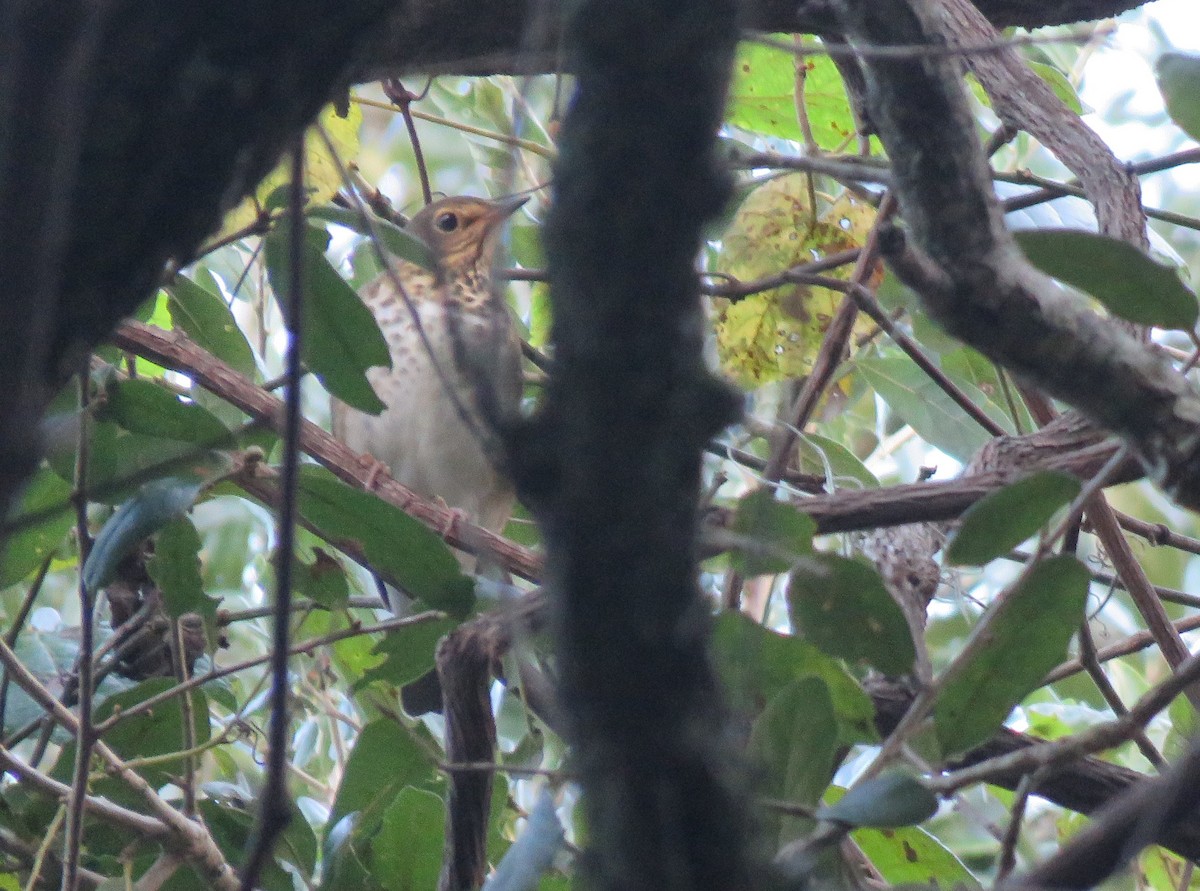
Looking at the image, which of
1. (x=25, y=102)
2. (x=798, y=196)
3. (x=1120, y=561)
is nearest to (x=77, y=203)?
(x=25, y=102)

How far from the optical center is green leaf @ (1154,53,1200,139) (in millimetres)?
1082

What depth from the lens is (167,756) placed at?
1.40 m

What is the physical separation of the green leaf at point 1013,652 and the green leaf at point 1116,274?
0.62ft

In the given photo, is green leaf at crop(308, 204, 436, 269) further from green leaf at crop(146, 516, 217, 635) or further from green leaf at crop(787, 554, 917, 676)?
green leaf at crop(787, 554, 917, 676)

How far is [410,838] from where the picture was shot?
1279 millimetres

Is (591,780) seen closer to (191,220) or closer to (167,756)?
(191,220)

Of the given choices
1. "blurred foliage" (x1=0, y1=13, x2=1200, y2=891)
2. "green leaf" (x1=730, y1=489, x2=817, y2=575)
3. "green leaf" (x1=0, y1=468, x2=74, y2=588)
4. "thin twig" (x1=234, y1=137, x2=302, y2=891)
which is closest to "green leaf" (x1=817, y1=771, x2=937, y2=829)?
"blurred foliage" (x1=0, y1=13, x2=1200, y2=891)

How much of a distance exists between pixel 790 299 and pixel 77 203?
4.28 feet

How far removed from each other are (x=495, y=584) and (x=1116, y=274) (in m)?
0.56

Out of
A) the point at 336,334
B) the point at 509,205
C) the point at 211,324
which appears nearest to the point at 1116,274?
the point at 336,334

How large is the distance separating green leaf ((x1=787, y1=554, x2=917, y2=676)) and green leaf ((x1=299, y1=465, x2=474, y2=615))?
32 cm

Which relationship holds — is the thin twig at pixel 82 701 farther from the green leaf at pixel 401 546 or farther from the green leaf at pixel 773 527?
the green leaf at pixel 773 527

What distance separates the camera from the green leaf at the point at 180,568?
54.1 inches

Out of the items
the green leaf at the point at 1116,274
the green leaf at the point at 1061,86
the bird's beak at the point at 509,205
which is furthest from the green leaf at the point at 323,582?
the green leaf at the point at 1061,86
